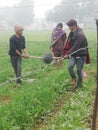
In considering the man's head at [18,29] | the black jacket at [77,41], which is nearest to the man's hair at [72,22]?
the black jacket at [77,41]

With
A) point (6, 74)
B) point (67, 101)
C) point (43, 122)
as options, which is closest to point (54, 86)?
point (67, 101)

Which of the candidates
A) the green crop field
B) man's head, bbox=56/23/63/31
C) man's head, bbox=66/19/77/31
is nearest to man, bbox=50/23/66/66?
man's head, bbox=56/23/63/31

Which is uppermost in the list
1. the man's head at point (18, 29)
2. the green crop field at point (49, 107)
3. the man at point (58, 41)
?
the man's head at point (18, 29)

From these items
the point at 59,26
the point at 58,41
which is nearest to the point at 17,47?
the point at 59,26

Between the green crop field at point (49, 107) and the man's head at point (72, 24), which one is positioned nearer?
the green crop field at point (49, 107)

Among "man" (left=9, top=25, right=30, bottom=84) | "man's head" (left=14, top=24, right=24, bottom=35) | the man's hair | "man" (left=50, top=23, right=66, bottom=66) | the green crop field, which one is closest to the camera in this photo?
the green crop field

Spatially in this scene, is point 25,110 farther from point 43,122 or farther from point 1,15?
point 1,15

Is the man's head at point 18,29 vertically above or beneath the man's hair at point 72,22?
beneath

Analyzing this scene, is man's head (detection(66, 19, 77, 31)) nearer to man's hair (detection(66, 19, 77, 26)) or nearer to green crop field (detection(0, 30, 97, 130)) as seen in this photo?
man's hair (detection(66, 19, 77, 26))

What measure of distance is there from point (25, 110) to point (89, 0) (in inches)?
3447

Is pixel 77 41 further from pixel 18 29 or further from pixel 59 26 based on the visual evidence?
pixel 59 26

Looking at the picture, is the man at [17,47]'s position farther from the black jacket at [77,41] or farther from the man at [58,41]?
the man at [58,41]

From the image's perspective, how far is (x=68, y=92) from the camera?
988cm

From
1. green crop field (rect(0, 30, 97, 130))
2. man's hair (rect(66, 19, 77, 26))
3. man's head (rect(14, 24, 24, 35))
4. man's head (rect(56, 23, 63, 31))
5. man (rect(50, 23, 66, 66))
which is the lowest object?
green crop field (rect(0, 30, 97, 130))
